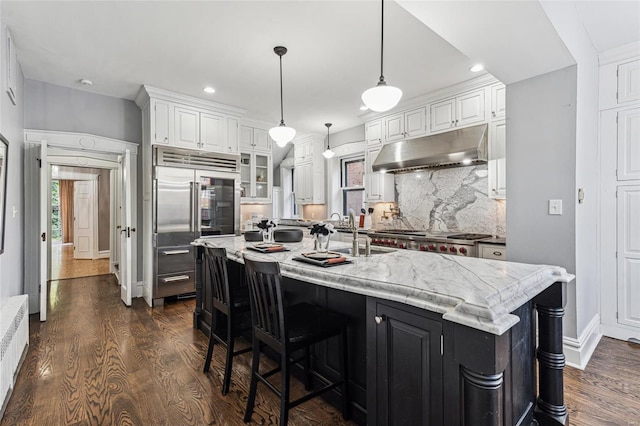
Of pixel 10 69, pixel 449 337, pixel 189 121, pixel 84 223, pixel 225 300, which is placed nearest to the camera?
pixel 449 337

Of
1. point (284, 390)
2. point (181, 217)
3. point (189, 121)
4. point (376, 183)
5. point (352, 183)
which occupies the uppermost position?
point (189, 121)

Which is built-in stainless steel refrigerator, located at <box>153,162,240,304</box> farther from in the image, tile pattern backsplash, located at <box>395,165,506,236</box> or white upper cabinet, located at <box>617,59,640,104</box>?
white upper cabinet, located at <box>617,59,640,104</box>

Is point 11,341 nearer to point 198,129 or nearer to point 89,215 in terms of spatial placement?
point 198,129

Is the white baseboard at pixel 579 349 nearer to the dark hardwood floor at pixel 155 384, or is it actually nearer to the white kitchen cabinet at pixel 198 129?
the dark hardwood floor at pixel 155 384

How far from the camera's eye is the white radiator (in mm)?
2031

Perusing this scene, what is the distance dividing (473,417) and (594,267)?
2752 millimetres

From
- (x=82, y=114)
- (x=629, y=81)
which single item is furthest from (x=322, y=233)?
(x=82, y=114)

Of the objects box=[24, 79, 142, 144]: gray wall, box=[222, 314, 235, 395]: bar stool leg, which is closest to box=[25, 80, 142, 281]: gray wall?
box=[24, 79, 142, 144]: gray wall

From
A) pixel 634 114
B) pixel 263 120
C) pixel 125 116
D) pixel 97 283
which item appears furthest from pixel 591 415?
pixel 97 283

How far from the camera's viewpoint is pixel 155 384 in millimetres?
2322

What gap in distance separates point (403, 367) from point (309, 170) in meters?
5.30

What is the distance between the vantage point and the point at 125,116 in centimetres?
459

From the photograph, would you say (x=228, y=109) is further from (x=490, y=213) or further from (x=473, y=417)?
(x=473, y=417)

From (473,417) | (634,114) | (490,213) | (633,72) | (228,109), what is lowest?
(473,417)
